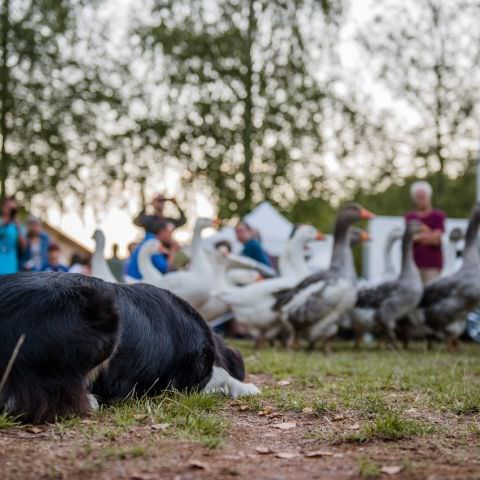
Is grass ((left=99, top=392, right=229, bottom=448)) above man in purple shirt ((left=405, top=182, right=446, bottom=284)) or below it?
below

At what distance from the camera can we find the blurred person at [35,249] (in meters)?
10.9

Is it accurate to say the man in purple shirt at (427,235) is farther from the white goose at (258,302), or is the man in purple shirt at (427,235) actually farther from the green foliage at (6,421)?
the green foliage at (6,421)

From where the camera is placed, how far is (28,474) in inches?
112

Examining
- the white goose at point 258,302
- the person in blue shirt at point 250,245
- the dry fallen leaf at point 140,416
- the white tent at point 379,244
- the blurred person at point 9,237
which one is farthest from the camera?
the white tent at point 379,244

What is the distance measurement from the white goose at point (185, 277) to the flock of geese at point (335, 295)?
0.04 ft

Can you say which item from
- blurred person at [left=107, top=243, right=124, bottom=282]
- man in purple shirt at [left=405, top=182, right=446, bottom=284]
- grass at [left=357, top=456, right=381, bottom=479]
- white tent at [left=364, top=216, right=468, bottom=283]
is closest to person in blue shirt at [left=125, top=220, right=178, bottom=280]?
man in purple shirt at [left=405, top=182, right=446, bottom=284]

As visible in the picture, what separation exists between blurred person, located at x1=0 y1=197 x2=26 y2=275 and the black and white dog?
615cm

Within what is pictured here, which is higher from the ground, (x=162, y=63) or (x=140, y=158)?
(x=162, y=63)

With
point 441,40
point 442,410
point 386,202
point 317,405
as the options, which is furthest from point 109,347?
point 386,202

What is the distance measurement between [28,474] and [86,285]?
1.19 m

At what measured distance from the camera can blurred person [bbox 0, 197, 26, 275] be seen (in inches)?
400

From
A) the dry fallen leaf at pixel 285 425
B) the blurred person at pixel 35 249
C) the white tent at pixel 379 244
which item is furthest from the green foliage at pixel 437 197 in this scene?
the dry fallen leaf at pixel 285 425

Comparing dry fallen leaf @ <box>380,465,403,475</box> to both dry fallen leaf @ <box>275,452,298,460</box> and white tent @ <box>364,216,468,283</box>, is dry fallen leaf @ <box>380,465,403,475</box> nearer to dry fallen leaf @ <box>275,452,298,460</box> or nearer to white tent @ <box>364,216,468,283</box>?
dry fallen leaf @ <box>275,452,298,460</box>

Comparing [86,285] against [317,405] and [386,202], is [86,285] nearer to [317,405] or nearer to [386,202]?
[317,405]
